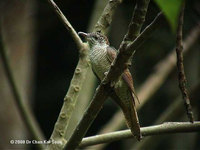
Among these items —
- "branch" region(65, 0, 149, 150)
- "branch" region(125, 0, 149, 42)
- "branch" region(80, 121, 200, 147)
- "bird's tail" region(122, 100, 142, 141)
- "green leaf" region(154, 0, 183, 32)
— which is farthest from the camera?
"bird's tail" region(122, 100, 142, 141)

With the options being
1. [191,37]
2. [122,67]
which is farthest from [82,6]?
[122,67]

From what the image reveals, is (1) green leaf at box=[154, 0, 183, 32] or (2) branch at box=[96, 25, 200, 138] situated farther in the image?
(2) branch at box=[96, 25, 200, 138]

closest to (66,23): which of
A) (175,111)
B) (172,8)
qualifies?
(175,111)

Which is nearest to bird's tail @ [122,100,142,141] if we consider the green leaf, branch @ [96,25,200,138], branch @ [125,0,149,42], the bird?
the bird

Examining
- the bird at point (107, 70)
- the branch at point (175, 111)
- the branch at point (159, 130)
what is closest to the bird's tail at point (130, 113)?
the bird at point (107, 70)

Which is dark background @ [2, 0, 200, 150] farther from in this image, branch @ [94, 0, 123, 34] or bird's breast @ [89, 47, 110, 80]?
branch @ [94, 0, 123, 34]

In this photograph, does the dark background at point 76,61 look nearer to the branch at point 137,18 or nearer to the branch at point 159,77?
the branch at point 159,77
